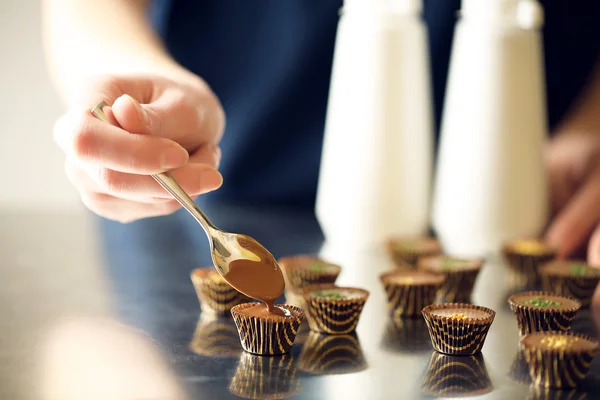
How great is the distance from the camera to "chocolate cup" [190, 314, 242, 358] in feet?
3.47

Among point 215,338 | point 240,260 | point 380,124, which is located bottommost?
point 215,338

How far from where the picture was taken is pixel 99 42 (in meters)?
1.69

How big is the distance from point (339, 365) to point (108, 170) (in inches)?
16.5

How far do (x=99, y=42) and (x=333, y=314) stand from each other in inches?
34.3

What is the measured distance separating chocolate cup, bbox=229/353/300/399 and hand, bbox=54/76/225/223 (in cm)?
29

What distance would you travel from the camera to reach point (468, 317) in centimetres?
111

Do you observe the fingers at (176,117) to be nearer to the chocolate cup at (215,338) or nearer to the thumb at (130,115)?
the thumb at (130,115)

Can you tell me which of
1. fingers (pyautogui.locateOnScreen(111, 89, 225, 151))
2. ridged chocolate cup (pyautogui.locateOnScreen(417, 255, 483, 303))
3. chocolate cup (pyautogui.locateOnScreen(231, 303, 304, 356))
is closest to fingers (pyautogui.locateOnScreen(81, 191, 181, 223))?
fingers (pyautogui.locateOnScreen(111, 89, 225, 151))

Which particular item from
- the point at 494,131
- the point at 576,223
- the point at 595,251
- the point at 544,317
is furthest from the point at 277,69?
the point at 544,317

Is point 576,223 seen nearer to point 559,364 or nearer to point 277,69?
point 559,364

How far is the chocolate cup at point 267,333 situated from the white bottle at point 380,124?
64 centimetres

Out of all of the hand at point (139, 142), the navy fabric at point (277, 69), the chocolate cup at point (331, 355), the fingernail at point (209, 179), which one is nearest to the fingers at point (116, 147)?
the hand at point (139, 142)

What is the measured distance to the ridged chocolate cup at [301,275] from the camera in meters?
1.35

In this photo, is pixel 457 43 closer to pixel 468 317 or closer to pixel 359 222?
pixel 359 222
